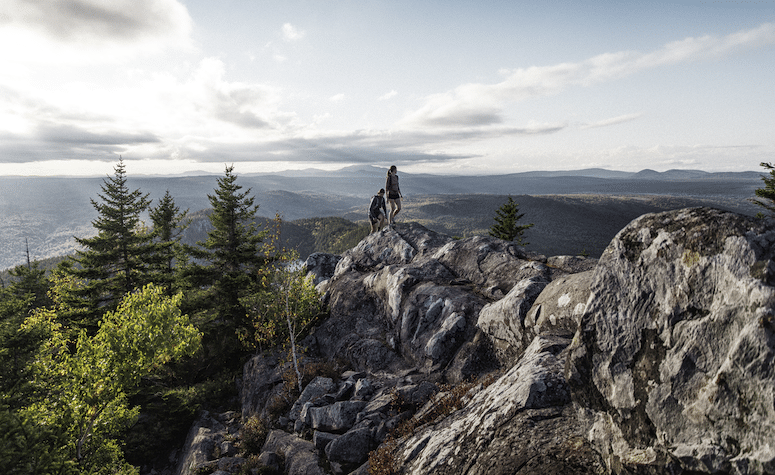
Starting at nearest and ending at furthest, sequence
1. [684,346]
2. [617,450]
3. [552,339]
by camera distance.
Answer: [684,346] < [617,450] < [552,339]

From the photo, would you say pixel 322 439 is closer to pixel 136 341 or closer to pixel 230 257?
pixel 136 341

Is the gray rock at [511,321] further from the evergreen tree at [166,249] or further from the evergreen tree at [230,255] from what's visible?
the evergreen tree at [166,249]

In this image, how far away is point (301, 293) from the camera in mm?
22359

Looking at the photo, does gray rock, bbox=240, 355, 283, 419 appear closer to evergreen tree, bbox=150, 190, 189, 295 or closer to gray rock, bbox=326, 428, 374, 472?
gray rock, bbox=326, 428, 374, 472

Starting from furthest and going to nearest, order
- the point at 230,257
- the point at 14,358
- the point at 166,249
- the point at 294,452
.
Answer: the point at 166,249
the point at 230,257
the point at 14,358
the point at 294,452

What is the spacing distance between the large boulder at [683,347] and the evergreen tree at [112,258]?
1418 inches

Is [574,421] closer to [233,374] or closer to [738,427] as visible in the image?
[738,427]

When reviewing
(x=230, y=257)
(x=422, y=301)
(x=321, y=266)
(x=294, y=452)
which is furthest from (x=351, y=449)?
(x=321, y=266)

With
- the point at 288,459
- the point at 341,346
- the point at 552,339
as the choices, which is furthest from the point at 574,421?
the point at 341,346

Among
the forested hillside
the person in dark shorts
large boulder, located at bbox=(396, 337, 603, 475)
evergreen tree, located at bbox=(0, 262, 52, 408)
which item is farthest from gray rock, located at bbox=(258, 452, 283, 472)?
the person in dark shorts

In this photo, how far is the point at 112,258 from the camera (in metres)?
30.2

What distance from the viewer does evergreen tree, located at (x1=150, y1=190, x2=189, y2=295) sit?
3133 cm

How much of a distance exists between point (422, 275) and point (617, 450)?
47.9ft

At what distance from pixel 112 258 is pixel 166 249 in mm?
5052
